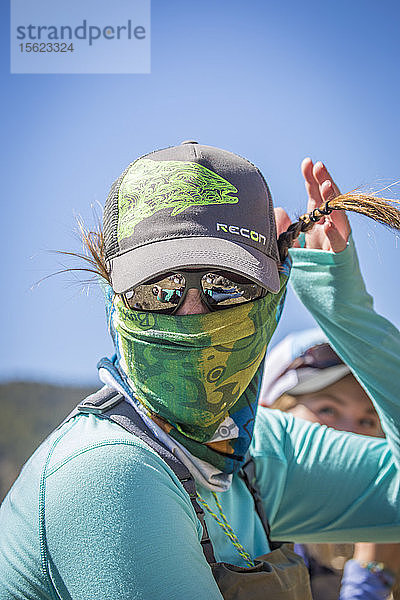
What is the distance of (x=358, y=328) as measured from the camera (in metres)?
2.55

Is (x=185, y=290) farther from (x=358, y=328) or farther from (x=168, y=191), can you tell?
(x=358, y=328)

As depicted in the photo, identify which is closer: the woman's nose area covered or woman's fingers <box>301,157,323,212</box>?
the woman's nose area covered

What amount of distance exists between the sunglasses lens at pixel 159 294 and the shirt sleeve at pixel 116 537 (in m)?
0.51

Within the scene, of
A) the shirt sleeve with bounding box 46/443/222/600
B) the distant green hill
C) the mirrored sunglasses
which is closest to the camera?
the shirt sleeve with bounding box 46/443/222/600

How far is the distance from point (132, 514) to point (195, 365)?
1.84 ft

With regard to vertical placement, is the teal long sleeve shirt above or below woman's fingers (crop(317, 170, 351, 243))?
below

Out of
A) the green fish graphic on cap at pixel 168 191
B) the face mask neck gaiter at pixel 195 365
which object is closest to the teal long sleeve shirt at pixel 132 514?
the face mask neck gaiter at pixel 195 365

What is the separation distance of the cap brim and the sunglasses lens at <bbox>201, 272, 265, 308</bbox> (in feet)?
0.23

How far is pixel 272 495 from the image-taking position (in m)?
2.38

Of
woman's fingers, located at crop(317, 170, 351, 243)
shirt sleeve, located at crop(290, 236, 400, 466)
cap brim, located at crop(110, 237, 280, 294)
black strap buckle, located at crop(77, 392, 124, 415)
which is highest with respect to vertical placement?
woman's fingers, located at crop(317, 170, 351, 243)

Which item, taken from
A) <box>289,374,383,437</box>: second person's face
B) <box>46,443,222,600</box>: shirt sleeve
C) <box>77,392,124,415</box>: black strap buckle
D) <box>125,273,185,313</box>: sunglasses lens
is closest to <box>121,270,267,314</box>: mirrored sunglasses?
<box>125,273,185,313</box>: sunglasses lens

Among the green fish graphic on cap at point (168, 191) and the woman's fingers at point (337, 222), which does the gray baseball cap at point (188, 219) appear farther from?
the woman's fingers at point (337, 222)

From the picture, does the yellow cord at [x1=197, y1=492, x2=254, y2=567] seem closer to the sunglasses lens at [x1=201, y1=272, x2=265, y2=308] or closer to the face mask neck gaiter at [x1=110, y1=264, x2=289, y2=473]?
the face mask neck gaiter at [x1=110, y1=264, x2=289, y2=473]

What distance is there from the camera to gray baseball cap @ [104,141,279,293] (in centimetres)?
186
